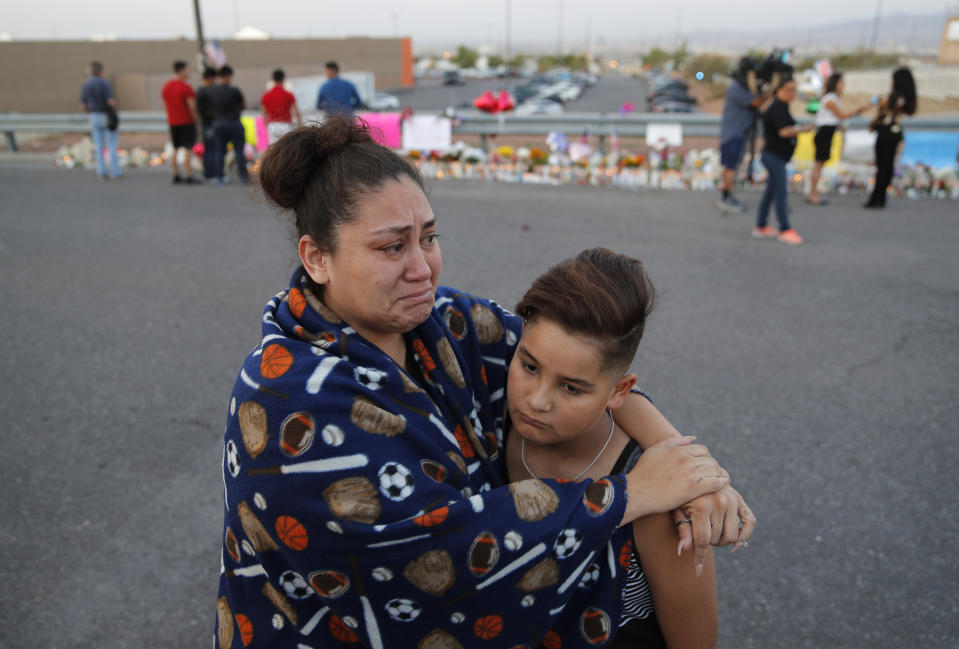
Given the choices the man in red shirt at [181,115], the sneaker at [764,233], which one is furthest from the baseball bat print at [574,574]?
the man in red shirt at [181,115]

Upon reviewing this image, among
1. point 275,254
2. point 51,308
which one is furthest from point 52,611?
point 275,254

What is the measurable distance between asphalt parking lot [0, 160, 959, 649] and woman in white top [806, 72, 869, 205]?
2.04 ft

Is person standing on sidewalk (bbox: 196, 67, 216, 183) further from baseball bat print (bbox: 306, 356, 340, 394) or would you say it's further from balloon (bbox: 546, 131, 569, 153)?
baseball bat print (bbox: 306, 356, 340, 394)

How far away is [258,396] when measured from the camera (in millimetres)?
1259

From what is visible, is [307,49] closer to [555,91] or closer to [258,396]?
[555,91]

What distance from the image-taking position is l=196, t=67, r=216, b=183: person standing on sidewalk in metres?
10.5

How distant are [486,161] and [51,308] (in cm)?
697

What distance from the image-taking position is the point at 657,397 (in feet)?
13.1

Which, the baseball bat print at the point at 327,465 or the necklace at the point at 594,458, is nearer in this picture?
the baseball bat print at the point at 327,465

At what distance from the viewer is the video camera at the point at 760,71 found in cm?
818

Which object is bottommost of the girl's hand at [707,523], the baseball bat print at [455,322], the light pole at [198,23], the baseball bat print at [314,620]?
the baseball bat print at [314,620]

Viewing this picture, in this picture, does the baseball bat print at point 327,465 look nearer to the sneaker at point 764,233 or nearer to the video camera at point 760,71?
the sneaker at point 764,233

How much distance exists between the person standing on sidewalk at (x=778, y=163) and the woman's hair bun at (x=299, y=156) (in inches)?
252

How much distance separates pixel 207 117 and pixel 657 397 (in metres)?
9.12
